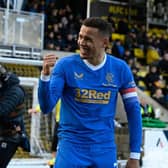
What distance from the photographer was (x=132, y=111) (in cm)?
400

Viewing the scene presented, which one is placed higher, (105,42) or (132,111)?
(105,42)

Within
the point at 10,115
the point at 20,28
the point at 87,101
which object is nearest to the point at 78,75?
the point at 87,101

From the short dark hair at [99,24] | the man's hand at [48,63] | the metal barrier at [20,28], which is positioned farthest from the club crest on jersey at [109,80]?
the metal barrier at [20,28]

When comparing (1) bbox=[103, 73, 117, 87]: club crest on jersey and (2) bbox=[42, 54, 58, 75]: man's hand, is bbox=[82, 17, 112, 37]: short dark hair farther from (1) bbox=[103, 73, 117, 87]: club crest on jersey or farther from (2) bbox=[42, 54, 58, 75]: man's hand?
(2) bbox=[42, 54, 58, 75]: man's hand

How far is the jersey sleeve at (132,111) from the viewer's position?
13.0 ft

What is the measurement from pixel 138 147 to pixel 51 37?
14.6m

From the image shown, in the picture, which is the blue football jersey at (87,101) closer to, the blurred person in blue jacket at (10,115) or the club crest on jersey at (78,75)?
the club crest on jersey at (78,75)

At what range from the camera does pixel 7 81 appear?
530 cm

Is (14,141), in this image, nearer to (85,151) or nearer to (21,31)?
(85,151)

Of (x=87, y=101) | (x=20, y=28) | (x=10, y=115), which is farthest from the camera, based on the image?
(x=20, y=28)

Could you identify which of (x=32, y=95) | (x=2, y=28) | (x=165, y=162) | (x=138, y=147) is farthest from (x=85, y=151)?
(x=2, y=28)

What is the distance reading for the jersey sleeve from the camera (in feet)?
13.0

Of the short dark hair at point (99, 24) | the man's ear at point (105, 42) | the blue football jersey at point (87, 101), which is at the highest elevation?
the short dark hair at point (99, 24)

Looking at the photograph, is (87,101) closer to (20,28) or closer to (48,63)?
(48,63)
